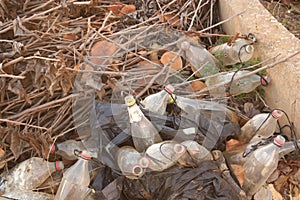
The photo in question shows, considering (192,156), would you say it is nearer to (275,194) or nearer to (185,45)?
(275,194)

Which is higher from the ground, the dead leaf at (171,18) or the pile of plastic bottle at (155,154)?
the dead leaf at (171,18)

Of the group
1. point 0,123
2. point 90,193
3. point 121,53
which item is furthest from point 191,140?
point 0,123

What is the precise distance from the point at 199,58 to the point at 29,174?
1260mm

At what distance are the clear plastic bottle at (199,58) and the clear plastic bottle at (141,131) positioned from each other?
67cm

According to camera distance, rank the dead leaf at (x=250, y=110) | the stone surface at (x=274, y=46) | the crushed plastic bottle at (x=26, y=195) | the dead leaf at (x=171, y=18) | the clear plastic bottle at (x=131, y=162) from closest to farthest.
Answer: the clear plastic bottle at (x=131, y=162) < the crushed plastic bottle at (x=26, y=195) < the stone surface at (x=274, y=46) < the dead leaf at (x=250, y=110) < the dead leaf at (x=171, y=18)

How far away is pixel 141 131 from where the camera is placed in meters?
2.21

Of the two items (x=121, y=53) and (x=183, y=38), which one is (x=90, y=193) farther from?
(x=183, y=38)

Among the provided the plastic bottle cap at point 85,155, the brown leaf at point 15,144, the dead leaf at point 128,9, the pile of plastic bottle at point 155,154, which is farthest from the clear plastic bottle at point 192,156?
the dead leaf at point 128,9

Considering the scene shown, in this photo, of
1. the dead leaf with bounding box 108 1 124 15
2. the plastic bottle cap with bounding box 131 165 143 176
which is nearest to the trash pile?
the plastic bottle cap with bounding box 131 165 143 176

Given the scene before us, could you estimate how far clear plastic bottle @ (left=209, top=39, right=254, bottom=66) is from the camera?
8.83 feet

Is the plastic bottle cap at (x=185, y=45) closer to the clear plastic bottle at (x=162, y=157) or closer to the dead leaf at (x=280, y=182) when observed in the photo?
the clear plastic bottle at (x=162, y=157)

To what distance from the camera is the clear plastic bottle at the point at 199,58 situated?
2.71 metres

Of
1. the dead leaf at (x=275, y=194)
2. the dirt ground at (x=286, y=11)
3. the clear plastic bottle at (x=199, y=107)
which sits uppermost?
the dirt ground at (x=286, y=11)

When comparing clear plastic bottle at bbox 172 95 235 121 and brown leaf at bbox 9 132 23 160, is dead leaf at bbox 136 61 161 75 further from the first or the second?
brown leaf at bbox 9 132 23 160
